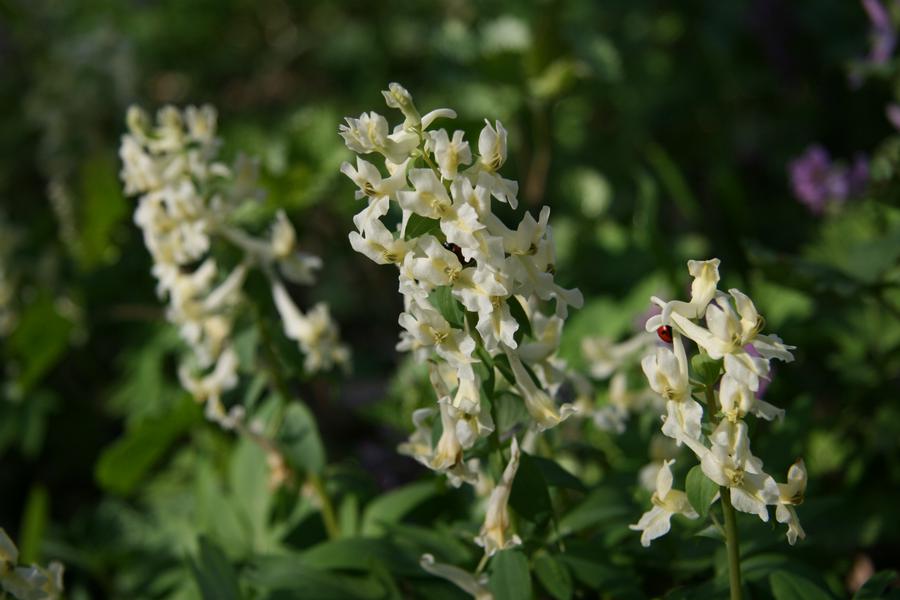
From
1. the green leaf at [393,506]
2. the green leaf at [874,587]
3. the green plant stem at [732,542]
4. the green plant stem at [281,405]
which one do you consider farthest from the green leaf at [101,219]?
the green leaf at [874,587]

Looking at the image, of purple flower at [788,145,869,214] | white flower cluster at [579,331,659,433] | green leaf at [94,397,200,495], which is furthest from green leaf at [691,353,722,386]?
purple flower at [788,145,869,214]

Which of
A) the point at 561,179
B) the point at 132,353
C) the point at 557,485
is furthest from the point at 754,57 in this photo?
the point at 557,485

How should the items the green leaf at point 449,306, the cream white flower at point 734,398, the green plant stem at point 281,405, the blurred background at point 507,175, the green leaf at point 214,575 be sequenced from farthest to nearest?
the blurred background at point 507,175 < the green plant stem at point 281,405 < the green leaf at point 214,575 < the green leaf at point 449,306 < the cream white flower at point 734,398

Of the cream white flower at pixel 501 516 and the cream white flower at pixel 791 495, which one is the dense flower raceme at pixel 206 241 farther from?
the cream white flower at pixel 791 495

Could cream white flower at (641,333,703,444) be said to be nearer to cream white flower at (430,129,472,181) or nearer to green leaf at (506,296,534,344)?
green leaf at (506,296,534,344)

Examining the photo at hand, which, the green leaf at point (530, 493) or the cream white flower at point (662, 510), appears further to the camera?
the green leaf at point (530, 493)

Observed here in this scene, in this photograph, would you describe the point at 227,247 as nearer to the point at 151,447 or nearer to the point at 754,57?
the point at 151,447

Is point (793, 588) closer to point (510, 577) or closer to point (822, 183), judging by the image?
point (510, 577)
